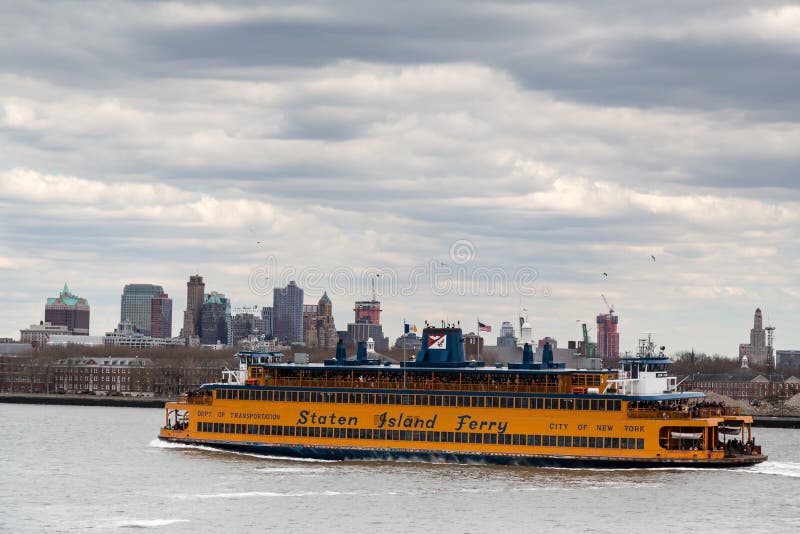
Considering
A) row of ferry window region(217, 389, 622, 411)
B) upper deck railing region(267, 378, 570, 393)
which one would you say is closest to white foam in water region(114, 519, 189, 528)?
row of ferry window region(217, 389, 622, 411)

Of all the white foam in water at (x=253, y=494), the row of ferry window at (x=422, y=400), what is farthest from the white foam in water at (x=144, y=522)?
the row of ferry window at (x=422, y=400)

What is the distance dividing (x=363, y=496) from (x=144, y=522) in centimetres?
1229

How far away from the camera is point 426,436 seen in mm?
79875

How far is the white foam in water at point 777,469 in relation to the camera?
253 ft

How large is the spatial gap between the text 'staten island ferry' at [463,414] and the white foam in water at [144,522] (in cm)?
2380

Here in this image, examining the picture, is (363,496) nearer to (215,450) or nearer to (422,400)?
(422,400)

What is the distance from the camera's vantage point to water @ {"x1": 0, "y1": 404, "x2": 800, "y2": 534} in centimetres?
5875

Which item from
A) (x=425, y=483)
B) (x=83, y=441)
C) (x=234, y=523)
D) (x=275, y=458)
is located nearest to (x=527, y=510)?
(x=425, y=483)

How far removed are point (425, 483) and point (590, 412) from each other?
11561mm

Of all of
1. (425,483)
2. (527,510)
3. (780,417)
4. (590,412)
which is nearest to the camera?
(527,510)

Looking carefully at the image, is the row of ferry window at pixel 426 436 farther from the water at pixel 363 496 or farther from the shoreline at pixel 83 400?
the shoreline at pixel 83 400

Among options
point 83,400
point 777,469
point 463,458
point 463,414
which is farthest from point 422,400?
point 83,400

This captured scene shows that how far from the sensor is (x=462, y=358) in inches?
3253

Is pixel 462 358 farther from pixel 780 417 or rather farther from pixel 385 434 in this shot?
pixel 780 417
